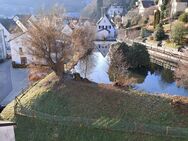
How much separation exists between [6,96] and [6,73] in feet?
26.7

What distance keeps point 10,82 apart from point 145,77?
13.6 meters

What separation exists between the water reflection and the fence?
7.44m

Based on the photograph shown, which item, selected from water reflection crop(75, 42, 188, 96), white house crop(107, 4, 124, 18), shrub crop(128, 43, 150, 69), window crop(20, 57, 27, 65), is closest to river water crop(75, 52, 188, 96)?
water reflection crop(75, 42, 188, 96)

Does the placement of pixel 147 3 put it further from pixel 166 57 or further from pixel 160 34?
pixel 166 57

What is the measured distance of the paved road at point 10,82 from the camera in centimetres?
2417

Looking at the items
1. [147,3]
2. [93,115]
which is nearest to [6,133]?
[93,115]

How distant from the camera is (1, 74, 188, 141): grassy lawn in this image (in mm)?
15570

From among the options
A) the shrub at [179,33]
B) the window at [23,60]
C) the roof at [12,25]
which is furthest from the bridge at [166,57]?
the roof at [12,25]

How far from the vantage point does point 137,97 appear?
17766mm

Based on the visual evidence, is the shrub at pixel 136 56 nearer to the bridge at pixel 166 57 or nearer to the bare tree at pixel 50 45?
the bridge at pixel 166 57

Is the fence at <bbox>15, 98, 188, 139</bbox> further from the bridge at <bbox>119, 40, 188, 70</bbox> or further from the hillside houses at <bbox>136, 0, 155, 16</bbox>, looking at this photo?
the hillside houses at <bbox>136, 0, 155, 16</bbox>

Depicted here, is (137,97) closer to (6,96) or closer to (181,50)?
(6,96)

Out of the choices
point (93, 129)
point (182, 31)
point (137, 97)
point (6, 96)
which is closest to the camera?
point (93, 129)

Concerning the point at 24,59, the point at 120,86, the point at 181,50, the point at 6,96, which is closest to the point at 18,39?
the point at 24,59
